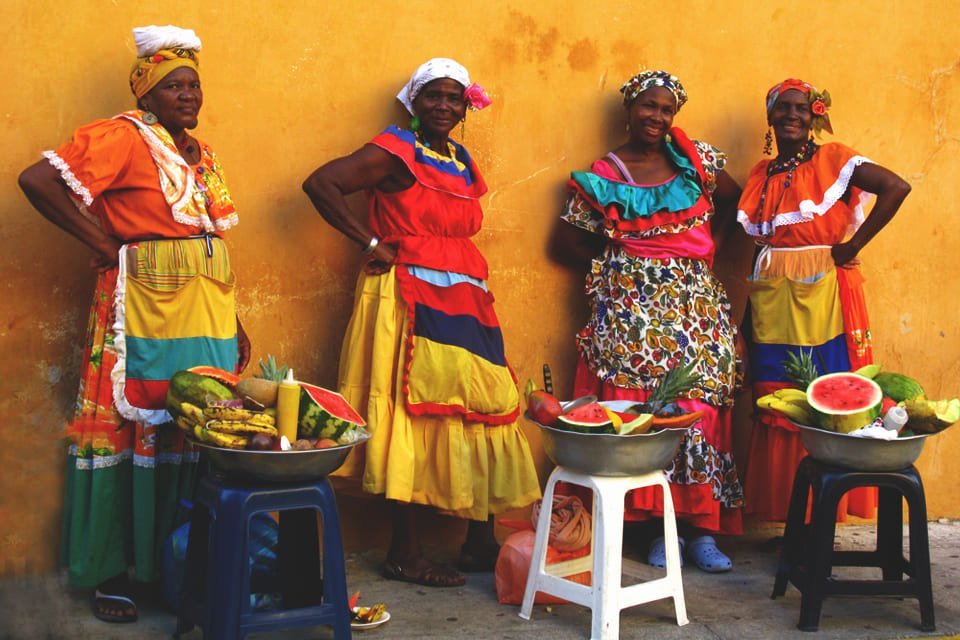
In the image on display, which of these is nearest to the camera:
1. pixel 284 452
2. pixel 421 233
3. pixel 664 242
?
pixel 284 452

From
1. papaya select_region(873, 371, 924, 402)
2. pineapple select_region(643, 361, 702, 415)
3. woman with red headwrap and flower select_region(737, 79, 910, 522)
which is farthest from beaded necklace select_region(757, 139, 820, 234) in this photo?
pineapple select_region(643, 361, 702, 415)

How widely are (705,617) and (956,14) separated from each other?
13.1 ft

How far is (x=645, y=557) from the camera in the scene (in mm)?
5102

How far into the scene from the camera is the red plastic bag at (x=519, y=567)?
4.17 meters

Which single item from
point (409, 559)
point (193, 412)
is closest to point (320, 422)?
point (193, 412)

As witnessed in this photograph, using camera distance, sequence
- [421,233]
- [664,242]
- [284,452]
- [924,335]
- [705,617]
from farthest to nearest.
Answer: [924,335] < [664,242] < [421,233] < [705,617] < [284,452]

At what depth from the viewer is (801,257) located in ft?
16.8

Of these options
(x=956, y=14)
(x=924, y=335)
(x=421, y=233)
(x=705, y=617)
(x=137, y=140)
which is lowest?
(x=705, y=617)

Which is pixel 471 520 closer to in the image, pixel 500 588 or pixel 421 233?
pixel 500 588

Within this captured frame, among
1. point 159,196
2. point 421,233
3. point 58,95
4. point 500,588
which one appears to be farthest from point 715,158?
point 58,95

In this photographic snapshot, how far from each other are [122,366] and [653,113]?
9.17 ft

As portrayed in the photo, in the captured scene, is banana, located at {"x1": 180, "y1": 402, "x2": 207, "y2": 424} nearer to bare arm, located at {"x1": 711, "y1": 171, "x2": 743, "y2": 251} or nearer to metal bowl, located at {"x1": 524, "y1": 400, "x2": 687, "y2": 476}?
metal bowl, located at {"x1": 524, "y1": 400, "x2": 687, "y2": 476}

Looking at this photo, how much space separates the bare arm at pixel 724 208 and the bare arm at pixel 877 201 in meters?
0.57

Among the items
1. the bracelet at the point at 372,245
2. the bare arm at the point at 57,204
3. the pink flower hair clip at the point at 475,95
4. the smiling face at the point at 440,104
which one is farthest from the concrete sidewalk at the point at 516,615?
the pink flower hair clip at the point at 475,95
